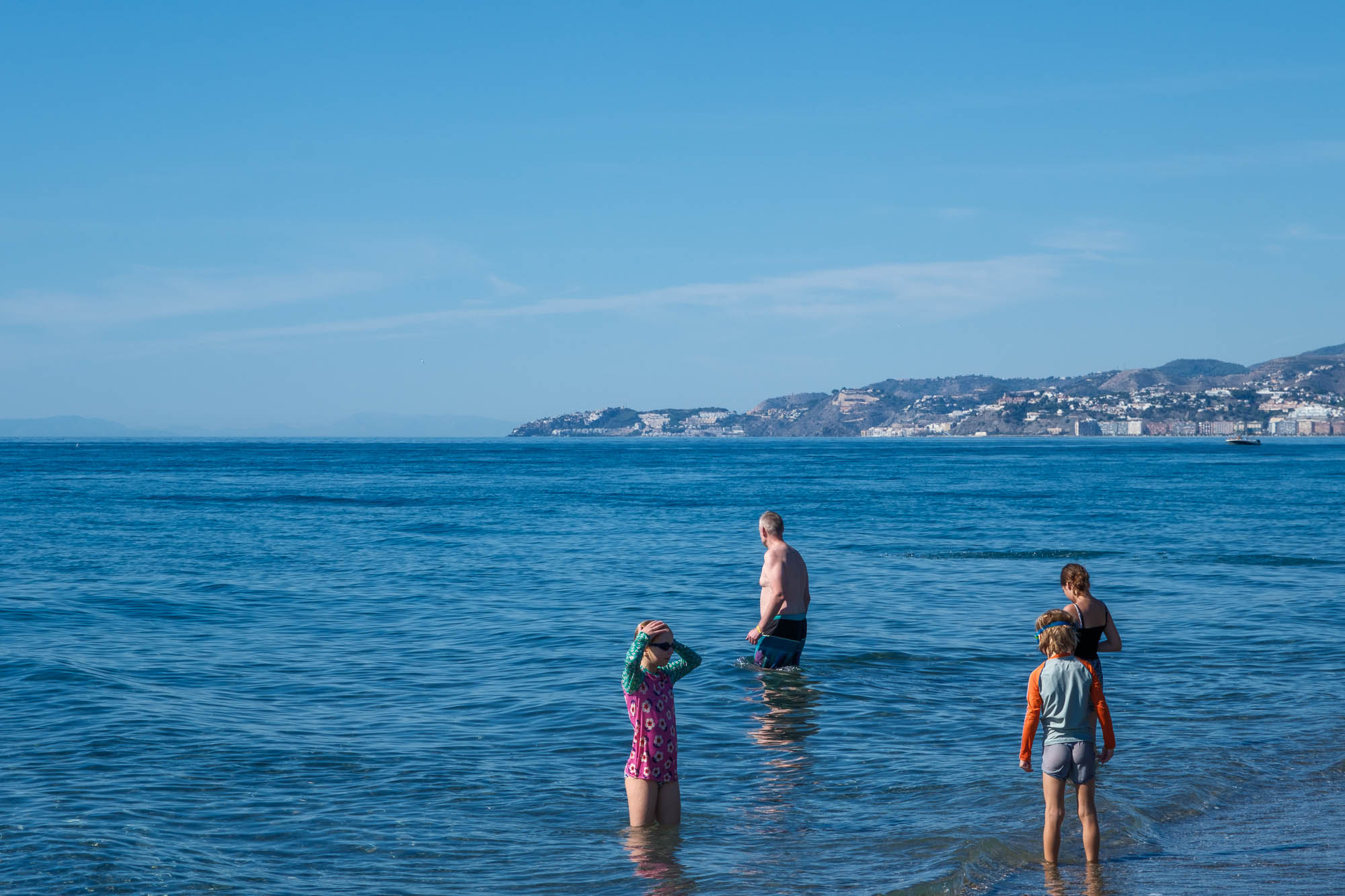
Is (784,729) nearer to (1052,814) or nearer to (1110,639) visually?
(1110,639)

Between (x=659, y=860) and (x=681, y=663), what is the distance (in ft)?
4.46

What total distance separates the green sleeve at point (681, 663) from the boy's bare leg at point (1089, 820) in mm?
2498

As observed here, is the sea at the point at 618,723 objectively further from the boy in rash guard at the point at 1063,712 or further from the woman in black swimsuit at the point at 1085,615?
the woman in black swimsuit at the point at 1085,615

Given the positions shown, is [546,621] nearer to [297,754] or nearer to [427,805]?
[297,754]

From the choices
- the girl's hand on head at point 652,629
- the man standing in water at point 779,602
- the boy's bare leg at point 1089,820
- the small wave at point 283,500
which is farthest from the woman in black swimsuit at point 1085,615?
the small wave at point 283,500

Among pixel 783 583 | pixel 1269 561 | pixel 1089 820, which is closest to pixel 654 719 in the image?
pixel 1089 820

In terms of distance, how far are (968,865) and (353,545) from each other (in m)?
27.5

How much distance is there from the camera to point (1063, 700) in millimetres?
6801

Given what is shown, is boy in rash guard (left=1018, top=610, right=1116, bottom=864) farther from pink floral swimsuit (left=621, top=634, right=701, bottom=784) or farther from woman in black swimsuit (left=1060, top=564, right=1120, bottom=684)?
pink floral swimsuit (left=621, top=634, right=701, bottom=784)

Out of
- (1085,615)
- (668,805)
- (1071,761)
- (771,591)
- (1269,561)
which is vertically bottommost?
(1269,561)

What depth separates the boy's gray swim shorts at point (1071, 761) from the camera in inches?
271

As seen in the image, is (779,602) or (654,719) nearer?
(654,719)

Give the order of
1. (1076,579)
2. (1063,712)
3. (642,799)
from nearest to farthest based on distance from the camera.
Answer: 1. (1063,712)
2. (1076,579)
3. (642,799)

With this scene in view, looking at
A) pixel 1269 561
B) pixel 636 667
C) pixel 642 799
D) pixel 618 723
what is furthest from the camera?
pixel 1269 561
